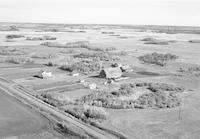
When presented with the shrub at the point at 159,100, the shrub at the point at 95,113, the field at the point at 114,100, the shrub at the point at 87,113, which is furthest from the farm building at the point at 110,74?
the shrub at the point at 95,113

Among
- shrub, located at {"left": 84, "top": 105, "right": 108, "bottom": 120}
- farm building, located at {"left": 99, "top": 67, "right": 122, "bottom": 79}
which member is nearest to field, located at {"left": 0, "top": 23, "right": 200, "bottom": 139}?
shrub, located at {"left": 84, "top": 105, "right": 108, "bottom": 120}

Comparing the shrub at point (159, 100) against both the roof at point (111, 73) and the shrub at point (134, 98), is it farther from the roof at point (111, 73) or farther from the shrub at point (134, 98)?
the roof at point (111, 73)

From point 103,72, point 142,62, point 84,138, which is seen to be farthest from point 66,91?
point 142,62

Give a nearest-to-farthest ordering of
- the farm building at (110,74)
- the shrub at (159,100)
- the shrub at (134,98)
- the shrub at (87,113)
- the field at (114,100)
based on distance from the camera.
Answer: the field at (114,100) → the shrub at (87,113) → the shrub at (134,98) → the shrub at (159,100) → the farm building at (110,74)

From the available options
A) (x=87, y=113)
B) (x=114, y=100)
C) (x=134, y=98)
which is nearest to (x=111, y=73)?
(x=134, y=98)

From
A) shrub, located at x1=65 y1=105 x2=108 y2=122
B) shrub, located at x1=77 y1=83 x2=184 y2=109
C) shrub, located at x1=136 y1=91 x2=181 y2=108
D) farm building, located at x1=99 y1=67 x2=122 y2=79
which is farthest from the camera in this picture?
farm building, located at x1=99 y1=67 x2=122 y2=79

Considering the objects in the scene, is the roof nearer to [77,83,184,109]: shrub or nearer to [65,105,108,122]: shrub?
[77,83,184,109]: shrub

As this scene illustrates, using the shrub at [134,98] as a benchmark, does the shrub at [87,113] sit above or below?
above

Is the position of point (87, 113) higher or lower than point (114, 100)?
higher

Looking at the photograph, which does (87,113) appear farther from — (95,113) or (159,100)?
(159,100)

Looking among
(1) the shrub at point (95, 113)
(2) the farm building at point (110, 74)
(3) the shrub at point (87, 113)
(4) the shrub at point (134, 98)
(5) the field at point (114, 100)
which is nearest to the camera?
(5) the field at point (114, 100)

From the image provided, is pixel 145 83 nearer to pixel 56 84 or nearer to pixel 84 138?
pixel 56 84
